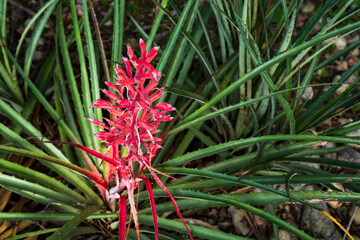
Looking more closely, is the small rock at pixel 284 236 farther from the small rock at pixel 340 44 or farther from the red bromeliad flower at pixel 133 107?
the small rock at pixel 340 44

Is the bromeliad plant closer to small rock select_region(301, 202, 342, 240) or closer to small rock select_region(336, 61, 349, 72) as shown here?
small rock select_region(301, 202, 342, 240)

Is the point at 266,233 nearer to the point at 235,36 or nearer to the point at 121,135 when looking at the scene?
the point at 235,36

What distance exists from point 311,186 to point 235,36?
83 cm

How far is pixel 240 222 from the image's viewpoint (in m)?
1.62

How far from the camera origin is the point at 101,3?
7.73 feet

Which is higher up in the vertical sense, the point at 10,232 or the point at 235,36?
the point at 235,36

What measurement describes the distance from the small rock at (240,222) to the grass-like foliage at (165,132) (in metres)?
0.24

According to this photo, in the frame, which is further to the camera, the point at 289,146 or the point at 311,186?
the point at 311,186

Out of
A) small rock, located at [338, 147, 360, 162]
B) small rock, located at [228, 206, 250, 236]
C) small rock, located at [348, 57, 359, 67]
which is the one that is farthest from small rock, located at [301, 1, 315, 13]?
small rock, located at [228, 206, 250, 236]

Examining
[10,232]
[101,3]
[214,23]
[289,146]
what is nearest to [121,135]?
[289,146]

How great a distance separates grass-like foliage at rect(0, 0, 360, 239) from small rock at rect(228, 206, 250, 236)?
0.24 meters

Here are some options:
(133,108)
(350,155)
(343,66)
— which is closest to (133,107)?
(133,108)

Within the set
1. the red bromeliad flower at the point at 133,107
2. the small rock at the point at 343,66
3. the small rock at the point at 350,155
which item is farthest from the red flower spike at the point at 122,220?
the small rock at the point at 343,66

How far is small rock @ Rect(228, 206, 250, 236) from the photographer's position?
160 cm
